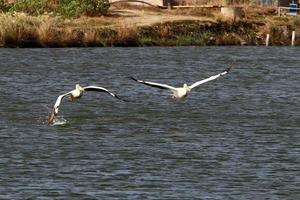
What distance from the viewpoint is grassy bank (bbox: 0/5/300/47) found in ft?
227

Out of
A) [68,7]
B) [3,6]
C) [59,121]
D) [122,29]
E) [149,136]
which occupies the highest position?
[149,136]

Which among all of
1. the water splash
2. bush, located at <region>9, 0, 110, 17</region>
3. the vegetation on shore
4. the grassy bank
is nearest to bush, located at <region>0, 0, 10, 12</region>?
the vegetation on shore

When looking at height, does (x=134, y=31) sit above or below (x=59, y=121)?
below

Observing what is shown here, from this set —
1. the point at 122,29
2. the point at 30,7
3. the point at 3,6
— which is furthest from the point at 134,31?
the point at 3,6

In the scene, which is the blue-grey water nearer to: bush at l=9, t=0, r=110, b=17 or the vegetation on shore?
the vegetation on shore

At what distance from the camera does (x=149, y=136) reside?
116 ft

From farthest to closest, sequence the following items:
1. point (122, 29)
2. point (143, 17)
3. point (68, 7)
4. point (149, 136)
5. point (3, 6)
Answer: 1. point (143, 17)
2. point (3, 6)
3. point (68, 7)
4. point (122, 29)
5. point (149, 136)

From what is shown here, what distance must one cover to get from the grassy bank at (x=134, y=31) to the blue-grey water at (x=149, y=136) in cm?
747

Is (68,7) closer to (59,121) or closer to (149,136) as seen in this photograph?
(59,121)

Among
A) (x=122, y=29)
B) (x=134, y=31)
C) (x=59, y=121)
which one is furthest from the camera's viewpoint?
(x=134, y=31)

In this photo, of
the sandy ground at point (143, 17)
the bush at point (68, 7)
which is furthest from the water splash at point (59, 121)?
the bush at point (68, 7)

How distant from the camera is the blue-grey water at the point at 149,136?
27.4 metres

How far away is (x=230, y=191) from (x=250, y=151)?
5865mm

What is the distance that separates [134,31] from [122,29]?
84 cm
